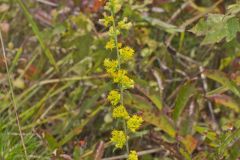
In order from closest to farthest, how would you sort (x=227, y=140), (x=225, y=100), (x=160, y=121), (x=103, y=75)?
(x=227, y=140) < (x=160, y=121) < (x=225, y=100) < (x=103, y=75)

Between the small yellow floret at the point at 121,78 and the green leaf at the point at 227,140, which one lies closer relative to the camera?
the small yellow floret at the point at 121,78

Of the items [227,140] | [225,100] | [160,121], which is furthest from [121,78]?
[225,100]

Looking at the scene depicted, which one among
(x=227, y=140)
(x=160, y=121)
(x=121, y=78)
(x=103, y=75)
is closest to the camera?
(x=121, y=78)

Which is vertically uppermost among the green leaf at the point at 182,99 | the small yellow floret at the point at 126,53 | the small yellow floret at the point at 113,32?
the small yellow floret at the point at 113,32

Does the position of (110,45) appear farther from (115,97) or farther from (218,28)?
(218,28)

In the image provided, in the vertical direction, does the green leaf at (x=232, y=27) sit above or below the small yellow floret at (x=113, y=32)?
below

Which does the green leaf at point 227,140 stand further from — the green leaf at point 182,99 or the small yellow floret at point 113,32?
the small yellow floret at point 113,32

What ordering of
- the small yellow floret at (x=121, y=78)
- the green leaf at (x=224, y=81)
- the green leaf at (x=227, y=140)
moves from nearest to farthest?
the small yellow floret at (x=121, y=78) < the green leaf at (x=227, y=140) < the green leaf at (x=224, y=81)

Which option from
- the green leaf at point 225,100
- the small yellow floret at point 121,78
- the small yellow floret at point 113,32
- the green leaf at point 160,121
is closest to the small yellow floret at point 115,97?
the small yellow floret at point 121,78
